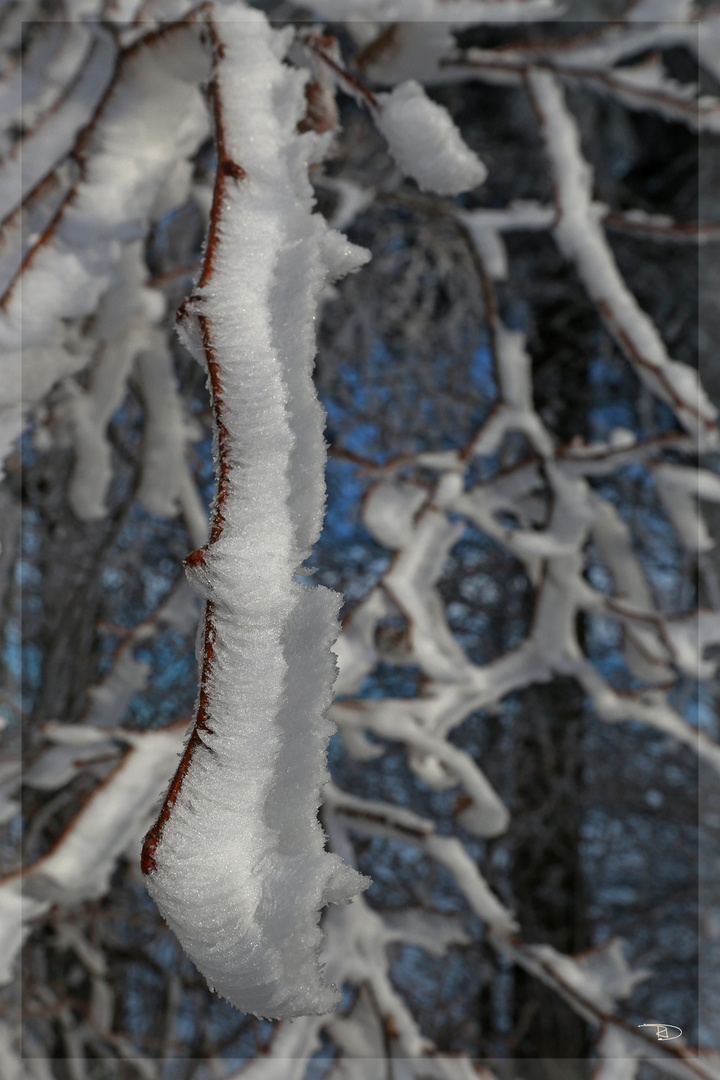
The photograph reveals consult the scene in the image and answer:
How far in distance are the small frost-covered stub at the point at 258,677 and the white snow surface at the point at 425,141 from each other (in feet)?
0.61

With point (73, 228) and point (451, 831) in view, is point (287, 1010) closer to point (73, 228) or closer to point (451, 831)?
point (73, 228)

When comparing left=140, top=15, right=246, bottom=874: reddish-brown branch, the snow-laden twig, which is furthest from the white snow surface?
the snow-laden twig

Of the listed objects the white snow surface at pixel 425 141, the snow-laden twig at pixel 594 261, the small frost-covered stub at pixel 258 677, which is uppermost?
the snow-laden twig at pixel 594 261

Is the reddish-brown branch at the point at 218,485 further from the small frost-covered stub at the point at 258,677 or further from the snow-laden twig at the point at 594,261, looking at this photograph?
the snow-laden twig at the point at 594,261

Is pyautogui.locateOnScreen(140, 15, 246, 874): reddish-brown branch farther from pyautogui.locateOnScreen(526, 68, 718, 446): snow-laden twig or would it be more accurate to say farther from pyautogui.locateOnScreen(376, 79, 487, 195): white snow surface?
pyautogui.locateOnScreen(526, 68, 718, 446): snow-laden twig

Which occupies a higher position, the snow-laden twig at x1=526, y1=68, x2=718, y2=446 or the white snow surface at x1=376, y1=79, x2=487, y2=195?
the snow-laden twig at x1=526, y1=68, x2=718, y2=446

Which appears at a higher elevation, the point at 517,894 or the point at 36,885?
the point at 36,885

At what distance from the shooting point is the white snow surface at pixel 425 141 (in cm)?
53

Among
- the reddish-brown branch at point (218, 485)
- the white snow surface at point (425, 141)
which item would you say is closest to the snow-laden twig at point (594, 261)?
the white snow surface at point (425, 141)

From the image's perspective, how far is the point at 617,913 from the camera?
347 cm

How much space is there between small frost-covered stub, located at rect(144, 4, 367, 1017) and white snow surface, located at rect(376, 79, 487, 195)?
0.19 meters

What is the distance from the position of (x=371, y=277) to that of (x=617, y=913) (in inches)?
111

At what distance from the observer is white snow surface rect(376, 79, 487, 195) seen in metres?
0.53

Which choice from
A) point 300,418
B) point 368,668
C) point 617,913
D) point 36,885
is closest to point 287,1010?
point 300,418
